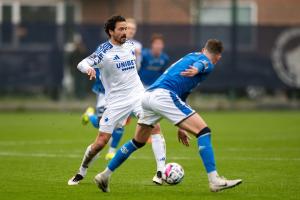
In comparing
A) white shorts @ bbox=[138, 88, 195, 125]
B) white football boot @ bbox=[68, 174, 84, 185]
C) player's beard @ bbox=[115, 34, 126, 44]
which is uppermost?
player's beard @ bbox=[115, 34, 126, 44]

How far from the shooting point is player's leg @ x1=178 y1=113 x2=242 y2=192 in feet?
33.9

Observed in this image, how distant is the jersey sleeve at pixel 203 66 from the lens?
10547 mm

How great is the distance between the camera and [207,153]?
34.3 ft

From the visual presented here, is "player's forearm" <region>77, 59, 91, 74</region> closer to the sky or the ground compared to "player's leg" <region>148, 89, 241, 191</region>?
closer to the sky

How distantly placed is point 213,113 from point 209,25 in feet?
9.86

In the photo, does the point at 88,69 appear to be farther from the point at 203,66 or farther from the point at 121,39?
the point at 203,66

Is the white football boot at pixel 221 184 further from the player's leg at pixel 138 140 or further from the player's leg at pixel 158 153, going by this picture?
the player's leg at pixel 158 153

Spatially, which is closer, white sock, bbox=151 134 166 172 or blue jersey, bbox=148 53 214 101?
blue jersey, bbox=148 53 214 101

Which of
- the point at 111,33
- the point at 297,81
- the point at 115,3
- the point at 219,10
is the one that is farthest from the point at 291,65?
the point at 111,33

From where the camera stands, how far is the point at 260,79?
2888cm

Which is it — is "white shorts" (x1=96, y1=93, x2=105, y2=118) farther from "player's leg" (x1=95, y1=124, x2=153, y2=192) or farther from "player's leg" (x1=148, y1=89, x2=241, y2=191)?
"player's leg" (x1=148, y1=89, x2=241, y2=191)

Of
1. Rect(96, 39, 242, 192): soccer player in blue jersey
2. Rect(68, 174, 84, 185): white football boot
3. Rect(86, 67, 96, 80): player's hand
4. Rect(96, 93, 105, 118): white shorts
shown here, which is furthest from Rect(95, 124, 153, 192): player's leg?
Rect(96, 93, 105, 118): white shorts

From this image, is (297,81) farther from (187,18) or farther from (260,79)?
(187,18)

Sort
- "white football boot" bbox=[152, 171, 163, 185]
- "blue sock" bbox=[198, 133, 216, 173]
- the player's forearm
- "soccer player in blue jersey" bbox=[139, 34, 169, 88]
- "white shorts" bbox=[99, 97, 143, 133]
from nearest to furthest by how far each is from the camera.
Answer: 1. "blue sock" bbox=[198, 133, 216, 173]
2. the player's forearm
3. "white shorts" bbox=[99, 97, 143, 133]
4. "white football boot" bbox=[152, 171, 163, 185]
5. "soccer player in blue jersey" bbox=[139, 34, 169, 88]
